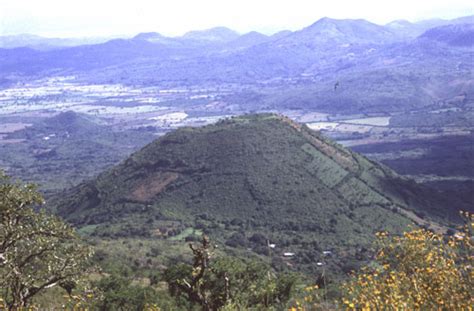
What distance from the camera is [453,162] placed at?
16238 centimetres

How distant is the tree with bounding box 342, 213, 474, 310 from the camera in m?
9.78

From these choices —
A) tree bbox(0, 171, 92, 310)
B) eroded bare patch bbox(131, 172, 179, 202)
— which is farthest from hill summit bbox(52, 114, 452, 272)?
tree bbox(0, 171, 92, 310)

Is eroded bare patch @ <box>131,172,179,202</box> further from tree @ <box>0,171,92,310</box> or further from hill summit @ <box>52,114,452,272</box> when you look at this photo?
tree @ <box>0,171,92,310</box>

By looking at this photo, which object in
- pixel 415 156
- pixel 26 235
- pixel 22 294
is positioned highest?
pixel 26 235

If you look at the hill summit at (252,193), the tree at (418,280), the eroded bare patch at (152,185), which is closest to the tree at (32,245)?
the tree at (418,280)

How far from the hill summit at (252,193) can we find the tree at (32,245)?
64.9 m

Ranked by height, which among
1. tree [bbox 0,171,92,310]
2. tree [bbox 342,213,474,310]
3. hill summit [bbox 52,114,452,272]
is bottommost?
hill summit [bbox 52,114,452,272]

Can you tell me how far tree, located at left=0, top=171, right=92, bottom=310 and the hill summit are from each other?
64.9 m

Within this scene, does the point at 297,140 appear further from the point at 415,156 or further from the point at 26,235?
the point at 26,235

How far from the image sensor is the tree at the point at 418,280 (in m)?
9.78

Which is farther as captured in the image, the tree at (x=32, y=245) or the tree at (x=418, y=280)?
the tree at (x=32, y=245)

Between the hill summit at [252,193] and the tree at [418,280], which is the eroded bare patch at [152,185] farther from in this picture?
the tree at [418,280]

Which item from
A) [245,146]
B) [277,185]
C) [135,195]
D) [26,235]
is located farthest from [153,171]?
[26,235]

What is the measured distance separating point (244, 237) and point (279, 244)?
5.68 meters
